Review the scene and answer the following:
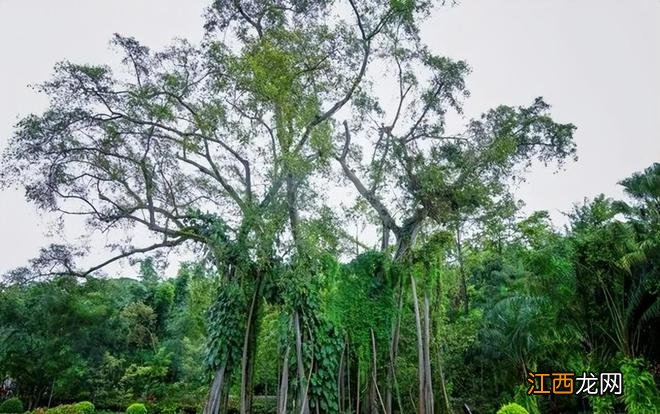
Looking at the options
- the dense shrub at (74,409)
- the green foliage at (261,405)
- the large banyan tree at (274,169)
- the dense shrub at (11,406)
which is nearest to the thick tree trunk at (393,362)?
the large banyan tree at (274,169)

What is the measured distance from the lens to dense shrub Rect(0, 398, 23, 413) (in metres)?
12.4

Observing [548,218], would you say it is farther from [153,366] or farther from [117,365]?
[117,365]

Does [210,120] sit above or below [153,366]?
above

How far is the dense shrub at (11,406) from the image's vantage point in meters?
12.4

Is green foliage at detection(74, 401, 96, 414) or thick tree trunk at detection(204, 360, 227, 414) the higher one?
thick tree trunk at detection(204, 360, 227, 414)

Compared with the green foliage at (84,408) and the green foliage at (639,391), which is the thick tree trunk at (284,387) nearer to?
the green foliage at (639,391)

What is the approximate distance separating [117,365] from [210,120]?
1056 centimetres

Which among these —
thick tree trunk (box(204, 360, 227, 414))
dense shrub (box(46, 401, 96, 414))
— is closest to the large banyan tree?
thick tree trunk (box(204, 360, 227, 414))

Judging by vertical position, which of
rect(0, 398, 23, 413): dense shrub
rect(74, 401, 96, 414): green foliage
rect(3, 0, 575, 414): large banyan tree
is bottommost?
rect(0, 398, 23, 413): dense shrub

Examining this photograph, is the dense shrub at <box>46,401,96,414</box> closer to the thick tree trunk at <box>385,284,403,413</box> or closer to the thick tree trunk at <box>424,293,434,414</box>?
the thick tree trunk at <box>385,284,403,413</box>

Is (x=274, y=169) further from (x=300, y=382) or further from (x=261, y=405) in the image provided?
(x=261, y=405)

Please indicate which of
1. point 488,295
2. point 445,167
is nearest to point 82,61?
point 445,167

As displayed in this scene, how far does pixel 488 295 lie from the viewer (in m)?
16.2

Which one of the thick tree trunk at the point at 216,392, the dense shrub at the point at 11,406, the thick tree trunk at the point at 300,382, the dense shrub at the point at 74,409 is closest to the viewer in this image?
the thick tree trunk at the point at 216,392
